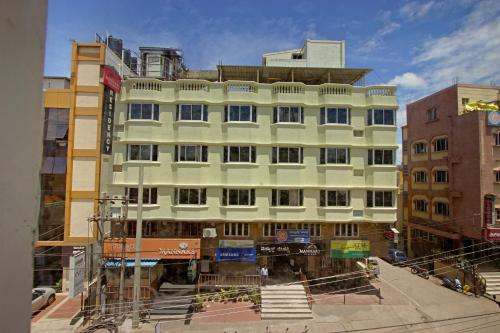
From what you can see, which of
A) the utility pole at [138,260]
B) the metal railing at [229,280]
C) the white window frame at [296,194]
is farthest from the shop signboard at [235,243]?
the utility pole at [138,260]

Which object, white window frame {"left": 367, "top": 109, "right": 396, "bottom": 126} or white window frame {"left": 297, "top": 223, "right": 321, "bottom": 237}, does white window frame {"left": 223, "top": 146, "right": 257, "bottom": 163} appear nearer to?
white window frame {"left": 297, "top": 223, "right": 321, "bottom": 237}

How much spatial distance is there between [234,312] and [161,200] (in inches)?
368

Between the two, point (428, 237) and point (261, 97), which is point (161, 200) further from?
point (428, 237)

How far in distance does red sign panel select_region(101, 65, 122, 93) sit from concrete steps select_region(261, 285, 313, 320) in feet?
57.6

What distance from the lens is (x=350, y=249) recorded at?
74.1 feet

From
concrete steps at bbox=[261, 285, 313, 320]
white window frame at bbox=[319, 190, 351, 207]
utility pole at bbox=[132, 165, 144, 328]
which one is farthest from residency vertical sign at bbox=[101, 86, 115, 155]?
white window frame at bbox=[319, 190, 351, 207]

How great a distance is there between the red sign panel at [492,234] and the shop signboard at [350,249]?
11.5 m

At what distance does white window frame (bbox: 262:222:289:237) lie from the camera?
23469 mm

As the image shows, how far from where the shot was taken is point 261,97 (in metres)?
23.5

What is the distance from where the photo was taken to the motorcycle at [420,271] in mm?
27944

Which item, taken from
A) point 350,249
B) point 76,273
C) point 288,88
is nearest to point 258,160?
point 288,88

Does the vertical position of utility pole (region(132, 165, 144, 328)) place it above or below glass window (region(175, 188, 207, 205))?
below

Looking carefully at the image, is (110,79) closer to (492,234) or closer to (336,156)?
(336,156)

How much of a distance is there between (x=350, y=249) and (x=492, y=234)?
1315 cm
